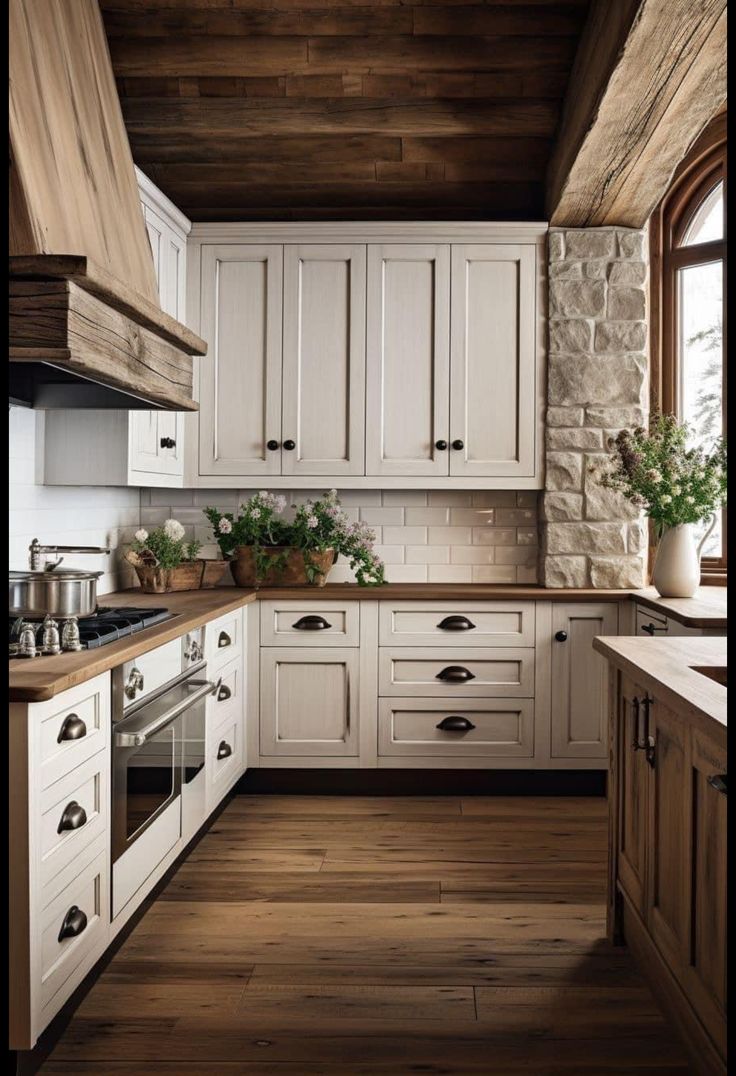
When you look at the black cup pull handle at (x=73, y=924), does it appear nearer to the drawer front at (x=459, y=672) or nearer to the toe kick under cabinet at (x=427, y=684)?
the toe kick under cabinet at (x=427, y=684)

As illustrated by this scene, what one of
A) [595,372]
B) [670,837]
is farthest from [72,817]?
[595,372]

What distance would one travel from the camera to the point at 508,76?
3871 millimetres

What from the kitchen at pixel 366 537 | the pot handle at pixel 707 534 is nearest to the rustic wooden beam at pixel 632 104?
the kitchen at pixel 366 537

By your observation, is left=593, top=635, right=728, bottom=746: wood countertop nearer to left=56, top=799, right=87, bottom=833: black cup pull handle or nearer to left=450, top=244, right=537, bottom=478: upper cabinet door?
left=56, top=799, right=87, bottom=833: black cup pull handle

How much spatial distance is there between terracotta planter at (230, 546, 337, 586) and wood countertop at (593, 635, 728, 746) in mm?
1796

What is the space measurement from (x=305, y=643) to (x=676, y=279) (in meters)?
2.51

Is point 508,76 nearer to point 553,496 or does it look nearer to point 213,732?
point 553,496

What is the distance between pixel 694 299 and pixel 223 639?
2.77 meters

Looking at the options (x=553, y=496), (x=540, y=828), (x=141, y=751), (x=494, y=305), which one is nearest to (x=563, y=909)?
(x=540, y=828)

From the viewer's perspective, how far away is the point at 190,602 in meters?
3.71

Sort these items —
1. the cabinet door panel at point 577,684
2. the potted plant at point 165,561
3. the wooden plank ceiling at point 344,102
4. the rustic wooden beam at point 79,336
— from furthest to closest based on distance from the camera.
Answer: the cabinet door panel at point 577,684, the potted plant at point 165,561, the wooden plank ceiling at point 344,102, the rustic wooden beam at point 79,336

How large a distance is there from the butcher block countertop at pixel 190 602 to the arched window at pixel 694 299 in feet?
3.28

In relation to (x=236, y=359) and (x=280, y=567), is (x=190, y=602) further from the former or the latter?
(x=236, y=359)

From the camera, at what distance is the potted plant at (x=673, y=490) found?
3.87m
